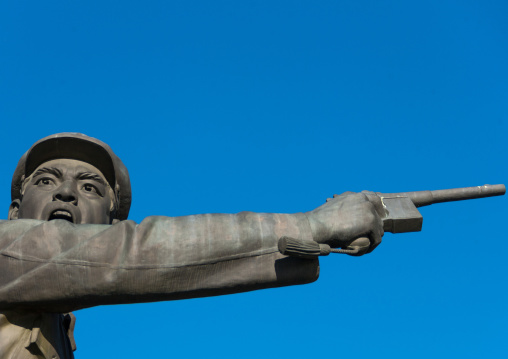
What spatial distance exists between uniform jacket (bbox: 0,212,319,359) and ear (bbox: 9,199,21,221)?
1709mm

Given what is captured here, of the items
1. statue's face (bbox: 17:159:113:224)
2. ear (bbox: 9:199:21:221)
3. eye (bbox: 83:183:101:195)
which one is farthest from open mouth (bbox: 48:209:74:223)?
ear (bbox: 9:199:21:221)

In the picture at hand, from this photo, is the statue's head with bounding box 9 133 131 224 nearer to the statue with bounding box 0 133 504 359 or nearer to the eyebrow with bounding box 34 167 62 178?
the eyebrow with bounding box 34 167 62 178

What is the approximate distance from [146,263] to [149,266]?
32 millimetres

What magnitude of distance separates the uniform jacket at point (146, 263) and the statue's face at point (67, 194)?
86cm

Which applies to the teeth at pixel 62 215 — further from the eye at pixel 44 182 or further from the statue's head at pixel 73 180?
the eye at pixel 44 182

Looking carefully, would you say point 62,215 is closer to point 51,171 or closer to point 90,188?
point 90,188

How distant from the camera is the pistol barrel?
22.6ft

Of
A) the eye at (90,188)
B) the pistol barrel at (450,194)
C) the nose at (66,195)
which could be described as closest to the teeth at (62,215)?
the nose at (66,195)

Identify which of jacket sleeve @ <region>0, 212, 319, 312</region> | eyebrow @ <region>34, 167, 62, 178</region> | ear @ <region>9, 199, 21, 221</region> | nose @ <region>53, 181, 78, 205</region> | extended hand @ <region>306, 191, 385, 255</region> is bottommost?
jacket sleeve @ <region>0, 212, 319, 312</region>

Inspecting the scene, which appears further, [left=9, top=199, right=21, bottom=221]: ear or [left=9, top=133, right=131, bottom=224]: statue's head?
[left=9, top=199, right=21, bottom=221]: ear

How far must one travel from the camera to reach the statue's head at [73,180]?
7000mm

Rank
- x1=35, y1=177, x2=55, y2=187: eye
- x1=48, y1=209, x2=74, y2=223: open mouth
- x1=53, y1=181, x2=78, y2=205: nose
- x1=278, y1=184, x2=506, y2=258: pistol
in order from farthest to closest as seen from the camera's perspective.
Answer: x1=35, y1=177, x2=55, y2=187: eye < x1=53, y1=181, x2=78, y2=205: nose < x1=48, y1=209, x2=74, y2=223: open mouth < x1=278, y1=184, x2=506, y2=258: pistol

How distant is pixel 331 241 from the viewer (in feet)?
19.6

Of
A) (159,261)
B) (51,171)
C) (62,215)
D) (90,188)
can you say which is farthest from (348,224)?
(51,171)
